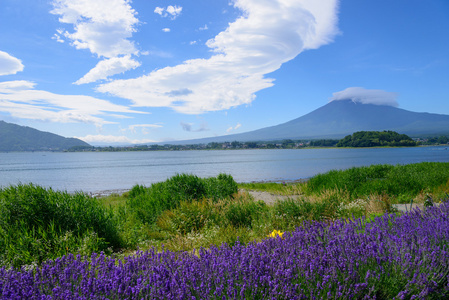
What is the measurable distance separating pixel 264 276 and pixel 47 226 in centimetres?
540

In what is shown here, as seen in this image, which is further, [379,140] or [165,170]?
[379,140]

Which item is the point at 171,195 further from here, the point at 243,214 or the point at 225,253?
the point at 225,253

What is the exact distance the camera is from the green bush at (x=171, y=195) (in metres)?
9.54

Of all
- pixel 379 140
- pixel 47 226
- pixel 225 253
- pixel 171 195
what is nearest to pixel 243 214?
pixel 171 195

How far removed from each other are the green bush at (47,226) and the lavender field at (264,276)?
8.01 feet

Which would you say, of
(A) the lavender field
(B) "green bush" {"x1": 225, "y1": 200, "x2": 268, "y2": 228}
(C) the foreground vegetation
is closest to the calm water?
(C) the foreground vegetation

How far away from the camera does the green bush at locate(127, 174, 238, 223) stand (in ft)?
31.3

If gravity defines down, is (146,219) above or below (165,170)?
above

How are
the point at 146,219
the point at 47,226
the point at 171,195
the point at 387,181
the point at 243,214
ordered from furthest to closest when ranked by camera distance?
the point at 387,181 < the point at 171,195 < the point at 146,219 < the point at 243,214 < the point at 47,226

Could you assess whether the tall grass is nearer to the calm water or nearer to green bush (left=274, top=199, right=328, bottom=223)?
green bush (left=274, top=199, right=328, bottom=223)

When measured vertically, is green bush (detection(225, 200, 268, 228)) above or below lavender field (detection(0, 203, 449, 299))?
below

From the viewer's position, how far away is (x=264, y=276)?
2.66 meters

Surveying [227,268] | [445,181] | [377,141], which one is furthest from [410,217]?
[377,141]

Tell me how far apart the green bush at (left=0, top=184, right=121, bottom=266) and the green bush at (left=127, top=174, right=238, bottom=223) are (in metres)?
2.46
